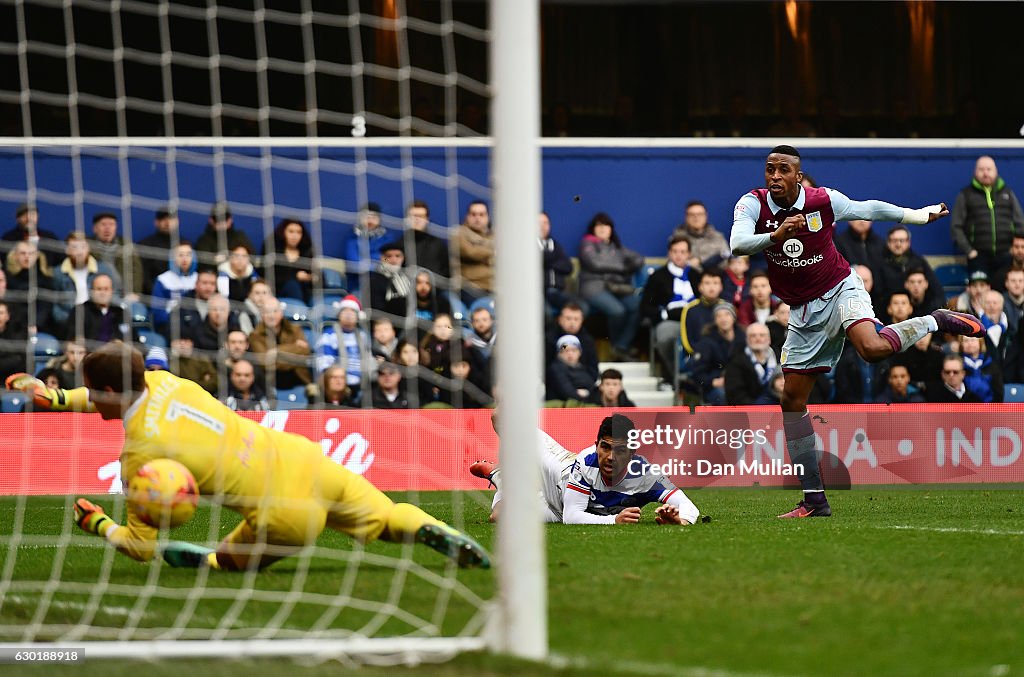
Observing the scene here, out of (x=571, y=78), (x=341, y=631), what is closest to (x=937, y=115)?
(x=571, y=78)

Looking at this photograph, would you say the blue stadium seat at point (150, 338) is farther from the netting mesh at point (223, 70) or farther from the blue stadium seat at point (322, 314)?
the netting mesh at point (223, 70)

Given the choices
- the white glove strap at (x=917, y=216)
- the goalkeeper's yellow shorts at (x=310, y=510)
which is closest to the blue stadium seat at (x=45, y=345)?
the goalkeeper's yellow shorts at (x=310, y=510)

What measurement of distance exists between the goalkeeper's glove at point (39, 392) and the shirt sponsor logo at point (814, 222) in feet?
15.7

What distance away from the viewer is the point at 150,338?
12.3m

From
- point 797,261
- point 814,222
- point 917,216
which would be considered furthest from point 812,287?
point 917,216

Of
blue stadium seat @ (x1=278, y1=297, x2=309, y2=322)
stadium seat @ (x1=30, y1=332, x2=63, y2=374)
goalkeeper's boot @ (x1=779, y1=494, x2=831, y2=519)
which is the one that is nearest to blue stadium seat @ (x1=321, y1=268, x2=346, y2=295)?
blue stadium seat @ (x1=278, y1=297, x2=309, y2=322)

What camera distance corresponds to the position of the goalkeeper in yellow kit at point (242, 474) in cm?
603

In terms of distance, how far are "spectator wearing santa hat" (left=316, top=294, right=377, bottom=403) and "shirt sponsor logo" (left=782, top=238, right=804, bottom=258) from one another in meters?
3.28

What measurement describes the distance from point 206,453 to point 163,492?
30cm

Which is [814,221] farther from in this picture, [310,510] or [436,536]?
[310,510]

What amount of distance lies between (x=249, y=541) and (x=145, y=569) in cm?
63

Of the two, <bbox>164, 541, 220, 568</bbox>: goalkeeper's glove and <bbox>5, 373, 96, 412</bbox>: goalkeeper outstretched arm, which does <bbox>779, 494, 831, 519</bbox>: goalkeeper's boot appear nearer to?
<bbox>164, 541, 220, 568</bbox>: goalkeeper's glove

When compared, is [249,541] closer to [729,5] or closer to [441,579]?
[441,579]

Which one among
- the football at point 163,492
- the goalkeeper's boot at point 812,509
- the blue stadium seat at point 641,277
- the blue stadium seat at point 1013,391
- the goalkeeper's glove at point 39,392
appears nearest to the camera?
the football at point 163,492
